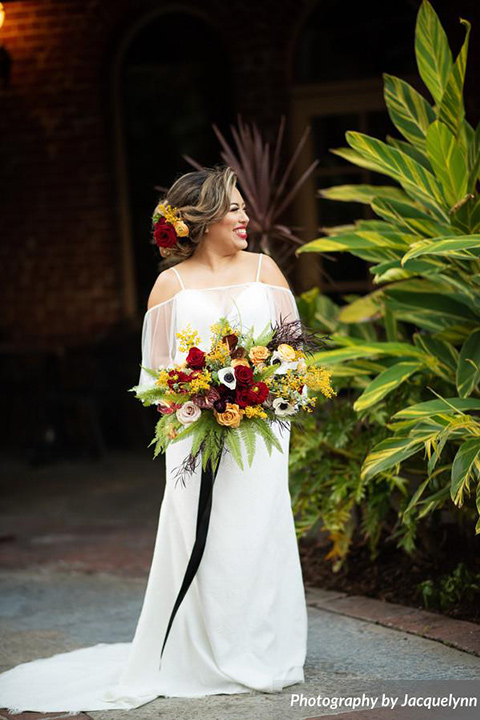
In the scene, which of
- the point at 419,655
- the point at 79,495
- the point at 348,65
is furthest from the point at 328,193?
the point at 348,65

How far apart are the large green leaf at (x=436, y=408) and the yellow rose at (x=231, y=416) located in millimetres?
982

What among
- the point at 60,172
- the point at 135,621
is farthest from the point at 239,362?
the point at 60,172

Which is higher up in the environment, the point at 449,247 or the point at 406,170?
the point at 406,170

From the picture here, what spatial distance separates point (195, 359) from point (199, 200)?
2.38 feet

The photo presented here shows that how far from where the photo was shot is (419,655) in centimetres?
448

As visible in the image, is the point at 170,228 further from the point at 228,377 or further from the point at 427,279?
the point at 427,279

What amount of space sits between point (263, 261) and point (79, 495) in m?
4.34

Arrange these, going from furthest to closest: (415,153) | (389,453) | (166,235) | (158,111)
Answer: (158,111) → (415,153) → (389,453) → (166,235)

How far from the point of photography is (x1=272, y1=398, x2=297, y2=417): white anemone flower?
4.10m

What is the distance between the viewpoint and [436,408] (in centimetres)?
476

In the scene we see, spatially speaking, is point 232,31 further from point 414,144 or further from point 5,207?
point 414,144

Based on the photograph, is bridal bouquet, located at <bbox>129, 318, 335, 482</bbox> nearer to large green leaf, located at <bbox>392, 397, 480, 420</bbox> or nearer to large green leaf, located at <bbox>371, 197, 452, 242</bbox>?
large green leaf, located at <bbox>392, 397, 480, 420</bbox>

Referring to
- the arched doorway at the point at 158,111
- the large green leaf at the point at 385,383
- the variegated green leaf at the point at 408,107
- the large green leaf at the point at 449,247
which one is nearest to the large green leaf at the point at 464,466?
the large green leaf at the point at 385,383

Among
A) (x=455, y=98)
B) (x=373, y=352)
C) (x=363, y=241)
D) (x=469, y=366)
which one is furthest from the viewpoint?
(x=363, y=241)
